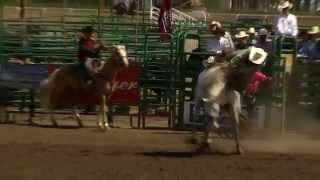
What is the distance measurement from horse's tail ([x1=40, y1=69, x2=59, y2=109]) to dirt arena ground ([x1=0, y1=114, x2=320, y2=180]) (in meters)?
0.80

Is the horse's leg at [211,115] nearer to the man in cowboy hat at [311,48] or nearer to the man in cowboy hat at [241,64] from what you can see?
the man in cowboy hat at [241,64]

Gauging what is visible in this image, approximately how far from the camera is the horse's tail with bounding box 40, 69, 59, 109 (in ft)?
54.2

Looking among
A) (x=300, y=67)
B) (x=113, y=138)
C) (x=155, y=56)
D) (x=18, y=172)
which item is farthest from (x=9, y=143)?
(x=300, y=67)

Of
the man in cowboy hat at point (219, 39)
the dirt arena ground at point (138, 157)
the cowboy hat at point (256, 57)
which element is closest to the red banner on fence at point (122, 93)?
the dirt arena ground at point (138, 157)

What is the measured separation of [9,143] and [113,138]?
2042mm

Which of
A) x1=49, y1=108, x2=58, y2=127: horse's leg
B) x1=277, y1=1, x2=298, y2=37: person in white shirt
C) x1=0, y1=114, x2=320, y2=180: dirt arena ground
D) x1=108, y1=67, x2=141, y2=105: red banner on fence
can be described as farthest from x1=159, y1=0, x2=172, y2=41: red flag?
x1=0, y1=114, x2=320, y2=180: dirt arena ground

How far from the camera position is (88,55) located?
53.3 feet

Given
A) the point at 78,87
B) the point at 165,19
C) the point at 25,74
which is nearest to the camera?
the point at 78,87

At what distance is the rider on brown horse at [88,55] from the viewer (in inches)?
638

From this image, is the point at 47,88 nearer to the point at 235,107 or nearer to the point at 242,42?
the point at 242,42

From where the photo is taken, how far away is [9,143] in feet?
44.4

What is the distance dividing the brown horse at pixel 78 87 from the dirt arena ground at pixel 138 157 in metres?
0.79

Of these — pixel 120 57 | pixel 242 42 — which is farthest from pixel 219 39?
pixel 120 57

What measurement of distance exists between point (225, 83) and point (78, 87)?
4.74 m
